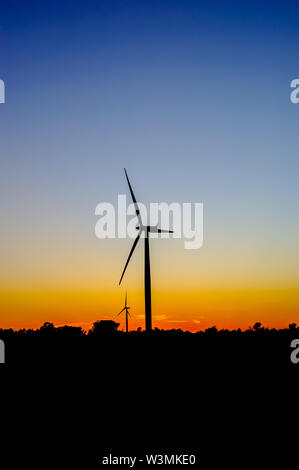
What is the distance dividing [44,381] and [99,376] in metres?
5.07

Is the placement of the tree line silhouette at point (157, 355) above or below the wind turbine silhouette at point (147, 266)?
below

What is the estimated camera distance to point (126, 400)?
4369cm

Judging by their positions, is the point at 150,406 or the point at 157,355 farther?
the point at 157,355

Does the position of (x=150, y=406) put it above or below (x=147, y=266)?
below

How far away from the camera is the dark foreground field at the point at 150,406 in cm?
3309

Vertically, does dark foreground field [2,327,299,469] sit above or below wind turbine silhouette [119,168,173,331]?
below

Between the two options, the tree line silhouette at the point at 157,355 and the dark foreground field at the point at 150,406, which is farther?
the tree line silhouette at the point at 157,355

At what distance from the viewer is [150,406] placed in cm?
4228

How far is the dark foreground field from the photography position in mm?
33094

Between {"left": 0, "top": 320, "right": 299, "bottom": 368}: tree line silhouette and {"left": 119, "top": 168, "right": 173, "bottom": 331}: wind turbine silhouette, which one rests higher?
{"left": 119, "top": 168, "right": 173, "bottom": 331}: wind turbine silhouette

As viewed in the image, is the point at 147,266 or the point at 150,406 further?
the point at 147,266

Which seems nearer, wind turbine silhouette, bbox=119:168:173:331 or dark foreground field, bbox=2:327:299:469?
dark foreground field, bbox=2:327:299:469

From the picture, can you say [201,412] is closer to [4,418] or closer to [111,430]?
[111,430]
